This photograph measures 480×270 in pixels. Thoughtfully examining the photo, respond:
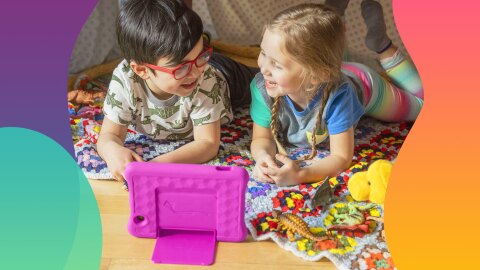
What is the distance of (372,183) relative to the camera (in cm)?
124

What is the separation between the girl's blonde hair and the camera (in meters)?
1.17

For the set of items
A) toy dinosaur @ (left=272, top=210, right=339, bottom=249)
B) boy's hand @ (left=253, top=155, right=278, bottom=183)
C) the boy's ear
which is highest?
the boy's ear

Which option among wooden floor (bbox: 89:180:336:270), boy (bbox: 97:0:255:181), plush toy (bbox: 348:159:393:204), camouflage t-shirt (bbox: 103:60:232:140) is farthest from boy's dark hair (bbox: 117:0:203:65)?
plush toy (bbox: 348:159:393:204)

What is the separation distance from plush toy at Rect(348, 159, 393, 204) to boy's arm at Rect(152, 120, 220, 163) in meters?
0.33

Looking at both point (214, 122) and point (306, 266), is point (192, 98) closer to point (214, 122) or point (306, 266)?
point (214, 122)

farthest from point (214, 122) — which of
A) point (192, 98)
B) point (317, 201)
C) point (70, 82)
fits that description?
point (70, 82)

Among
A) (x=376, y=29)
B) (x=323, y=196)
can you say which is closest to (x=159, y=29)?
(x=323, y=196)

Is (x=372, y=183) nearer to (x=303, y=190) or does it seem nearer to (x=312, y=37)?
(x=303, y=190)
